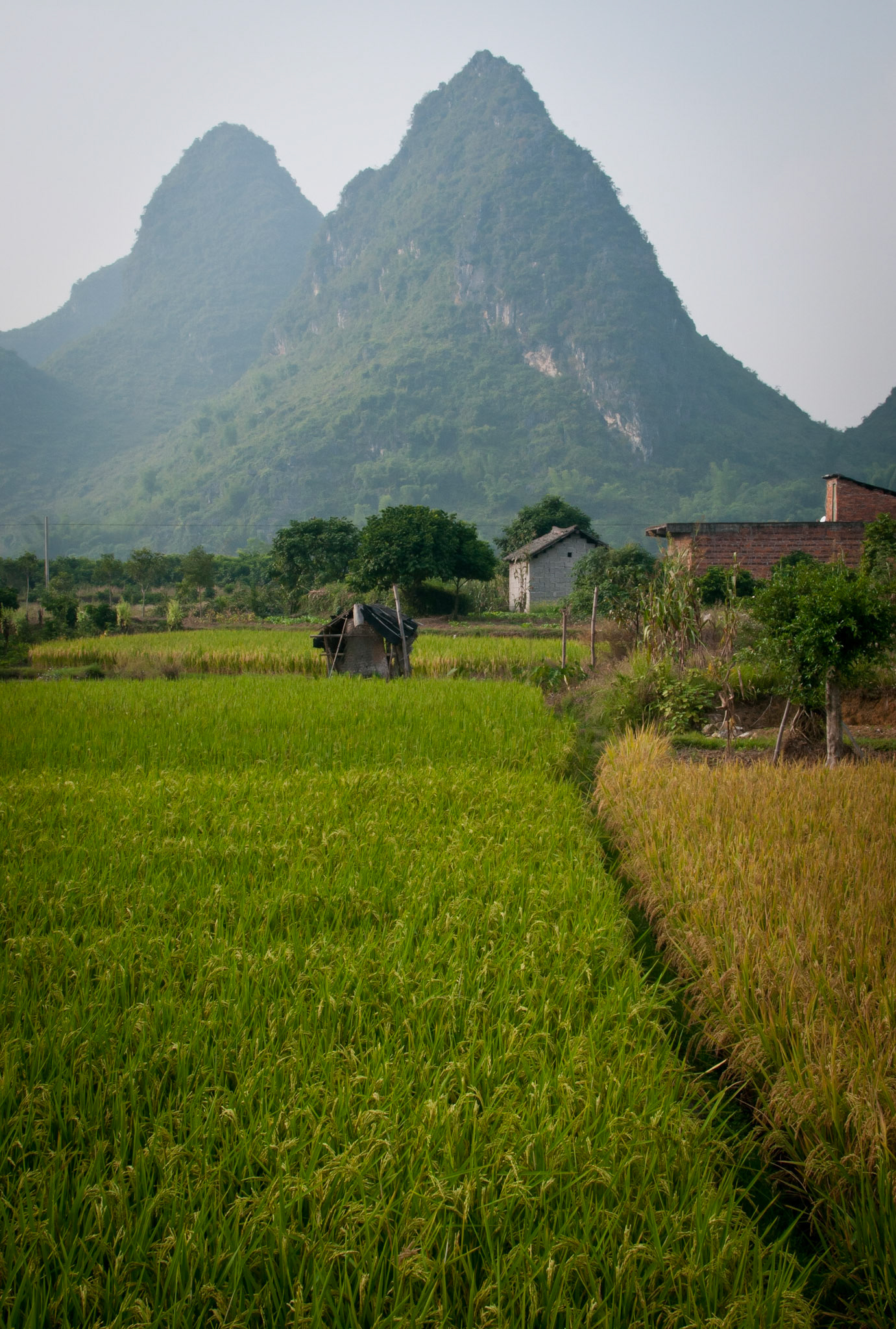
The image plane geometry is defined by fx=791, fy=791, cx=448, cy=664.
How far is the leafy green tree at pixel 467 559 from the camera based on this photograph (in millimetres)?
33094

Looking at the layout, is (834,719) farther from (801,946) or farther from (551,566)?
(551,566)

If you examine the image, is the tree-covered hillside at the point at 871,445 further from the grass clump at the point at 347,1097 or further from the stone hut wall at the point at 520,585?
the grass clump at the point at 347,1097

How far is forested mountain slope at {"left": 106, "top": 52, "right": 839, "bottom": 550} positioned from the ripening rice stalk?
84.4m

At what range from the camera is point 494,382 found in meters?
121

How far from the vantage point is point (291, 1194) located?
2.04m

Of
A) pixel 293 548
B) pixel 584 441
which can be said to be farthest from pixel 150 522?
pixel 293 548

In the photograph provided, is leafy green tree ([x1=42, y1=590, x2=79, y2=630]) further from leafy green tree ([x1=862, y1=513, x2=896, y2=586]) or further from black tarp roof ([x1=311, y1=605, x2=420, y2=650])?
leafy green tree ([x1=862, y1=513, x2=896, y2=586])

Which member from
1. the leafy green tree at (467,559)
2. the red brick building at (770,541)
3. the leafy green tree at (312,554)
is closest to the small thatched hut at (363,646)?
the red brick building at (770,541)

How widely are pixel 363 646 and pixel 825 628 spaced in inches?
361

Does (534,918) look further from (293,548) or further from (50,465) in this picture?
(50,465)

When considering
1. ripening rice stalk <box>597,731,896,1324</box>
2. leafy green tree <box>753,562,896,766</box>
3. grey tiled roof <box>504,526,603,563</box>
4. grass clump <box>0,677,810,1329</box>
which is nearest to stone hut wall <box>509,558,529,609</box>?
grey tiled roof <box>504,526,603,563</box>

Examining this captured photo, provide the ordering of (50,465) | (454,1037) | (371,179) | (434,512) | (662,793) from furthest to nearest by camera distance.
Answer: (371,179) → (50,465) → (434,512) → (662,793) → (454,1037)

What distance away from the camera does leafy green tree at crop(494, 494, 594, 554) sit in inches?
1768

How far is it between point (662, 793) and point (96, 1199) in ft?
15.7
